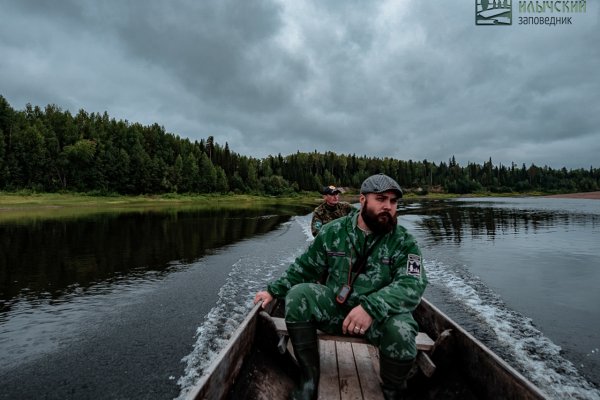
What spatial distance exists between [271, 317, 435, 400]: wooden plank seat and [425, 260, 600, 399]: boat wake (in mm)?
2607

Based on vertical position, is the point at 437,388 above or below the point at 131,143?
below

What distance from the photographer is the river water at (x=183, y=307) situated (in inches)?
244

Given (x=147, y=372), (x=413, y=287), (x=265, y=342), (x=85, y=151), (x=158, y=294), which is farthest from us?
(x=85, y=151)

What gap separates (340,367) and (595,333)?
7.39 metres

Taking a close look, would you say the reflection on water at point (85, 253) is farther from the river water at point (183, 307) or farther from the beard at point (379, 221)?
the beard at point (379, 221)

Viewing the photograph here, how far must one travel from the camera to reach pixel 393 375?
11.9 ft

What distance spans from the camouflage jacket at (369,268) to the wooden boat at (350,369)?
72 cm

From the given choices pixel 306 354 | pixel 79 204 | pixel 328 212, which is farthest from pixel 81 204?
pixel 306 354

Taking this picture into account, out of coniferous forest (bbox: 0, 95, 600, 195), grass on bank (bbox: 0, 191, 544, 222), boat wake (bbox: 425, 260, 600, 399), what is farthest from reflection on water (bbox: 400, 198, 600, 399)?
coniferous forest (bbox: 0, 95, 600, 195)

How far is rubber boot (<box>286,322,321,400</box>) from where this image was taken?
3840mm

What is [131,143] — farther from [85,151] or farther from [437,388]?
[437,388]

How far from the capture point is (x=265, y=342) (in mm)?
4918

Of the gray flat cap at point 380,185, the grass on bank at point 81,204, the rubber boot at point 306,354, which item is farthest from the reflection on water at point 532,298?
the grass on bank at point 81,204

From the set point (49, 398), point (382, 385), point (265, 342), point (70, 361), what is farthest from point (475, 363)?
point (70, 361)
